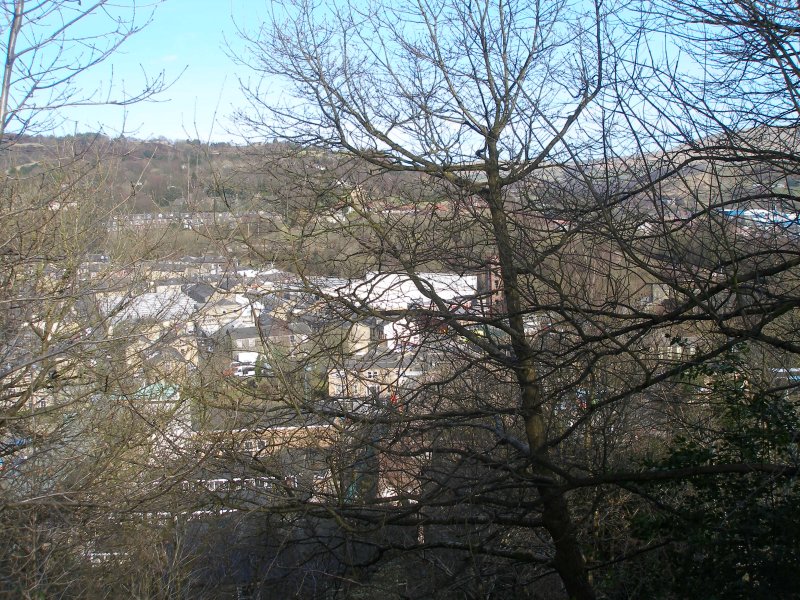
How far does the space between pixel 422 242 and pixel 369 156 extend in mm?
1191

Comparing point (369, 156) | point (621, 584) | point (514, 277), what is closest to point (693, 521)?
point (621, 584)

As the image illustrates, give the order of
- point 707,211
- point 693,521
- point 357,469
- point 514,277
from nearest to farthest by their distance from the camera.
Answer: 1. point 707,211
2. point 693,521
3. point 514,277
4. point 357,469

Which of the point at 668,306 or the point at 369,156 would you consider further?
the point at 369,156

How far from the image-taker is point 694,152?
5090 mm

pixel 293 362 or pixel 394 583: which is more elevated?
pixel 293 362

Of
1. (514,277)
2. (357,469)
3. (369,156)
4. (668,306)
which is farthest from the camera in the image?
(369,156)

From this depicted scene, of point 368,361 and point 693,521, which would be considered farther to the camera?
point 368,361

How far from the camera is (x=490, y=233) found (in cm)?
676

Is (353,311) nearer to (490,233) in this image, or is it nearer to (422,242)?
(422,242)

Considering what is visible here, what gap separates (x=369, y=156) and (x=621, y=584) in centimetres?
484

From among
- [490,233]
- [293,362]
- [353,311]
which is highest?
[490,233]

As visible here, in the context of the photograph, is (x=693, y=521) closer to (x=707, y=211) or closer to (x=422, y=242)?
(x=707, y=211)

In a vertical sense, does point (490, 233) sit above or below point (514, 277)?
above

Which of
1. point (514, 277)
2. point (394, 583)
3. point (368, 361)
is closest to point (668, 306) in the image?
point (514, 277)
